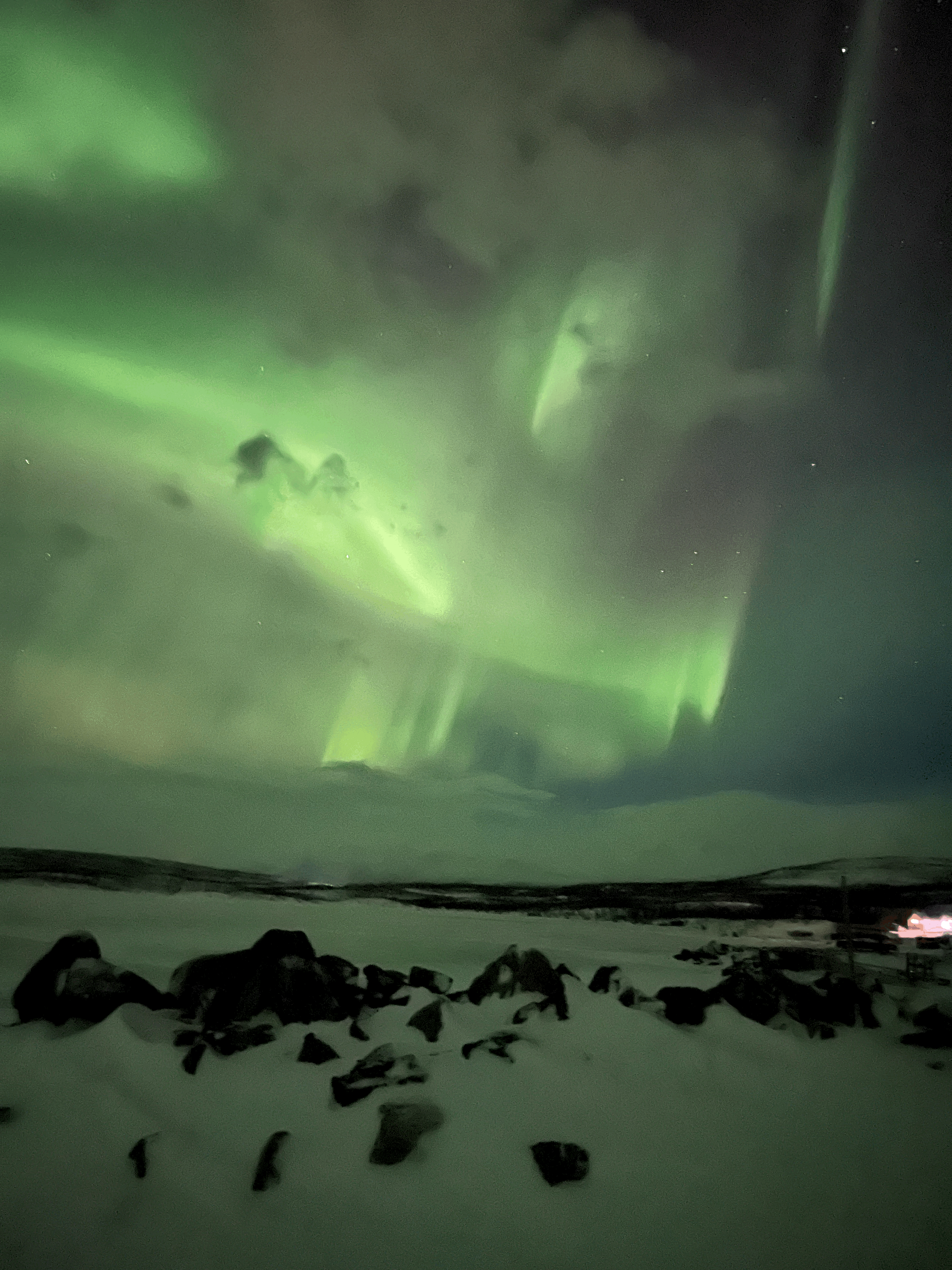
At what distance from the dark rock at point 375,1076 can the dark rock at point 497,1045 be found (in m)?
0.12

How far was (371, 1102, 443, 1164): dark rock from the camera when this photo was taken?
154 cm

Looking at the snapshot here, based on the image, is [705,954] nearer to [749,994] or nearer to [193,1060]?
[749,994]

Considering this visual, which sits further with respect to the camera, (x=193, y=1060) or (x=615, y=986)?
(x=615, y=986)

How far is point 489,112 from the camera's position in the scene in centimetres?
197

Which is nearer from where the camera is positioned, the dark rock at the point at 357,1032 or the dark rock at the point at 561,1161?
the dark rock at the point at 561,1161

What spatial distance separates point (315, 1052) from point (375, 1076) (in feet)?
0.50

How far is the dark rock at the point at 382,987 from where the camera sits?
1.79m

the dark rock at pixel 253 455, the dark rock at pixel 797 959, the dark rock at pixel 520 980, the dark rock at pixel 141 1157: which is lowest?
the dark rock at pixel 141 1157

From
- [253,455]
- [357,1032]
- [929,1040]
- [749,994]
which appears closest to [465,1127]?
[357,1032]

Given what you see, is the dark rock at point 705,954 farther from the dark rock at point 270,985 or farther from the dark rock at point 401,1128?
the dark rock at point 270,985

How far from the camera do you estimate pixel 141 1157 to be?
151cm

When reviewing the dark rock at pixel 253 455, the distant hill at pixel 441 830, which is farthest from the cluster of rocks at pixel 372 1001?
the dark rock at pixel 253 455

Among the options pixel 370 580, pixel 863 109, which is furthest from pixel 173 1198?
pixel 863 109

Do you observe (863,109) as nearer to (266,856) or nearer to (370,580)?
(370,580)
